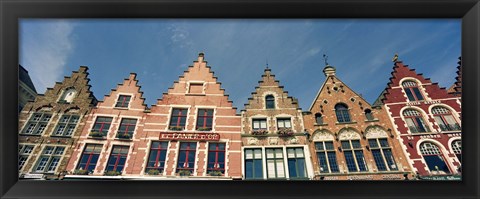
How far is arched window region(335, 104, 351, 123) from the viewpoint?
12.4 metres

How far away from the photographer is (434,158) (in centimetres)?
1089

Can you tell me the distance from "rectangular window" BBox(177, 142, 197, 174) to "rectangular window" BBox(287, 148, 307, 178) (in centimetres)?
427

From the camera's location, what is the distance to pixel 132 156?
1133cm

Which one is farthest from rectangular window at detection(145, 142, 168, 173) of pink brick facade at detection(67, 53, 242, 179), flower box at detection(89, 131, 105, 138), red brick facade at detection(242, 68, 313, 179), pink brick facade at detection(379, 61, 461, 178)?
pink brick facade at detection(379, 61, 461, 178)

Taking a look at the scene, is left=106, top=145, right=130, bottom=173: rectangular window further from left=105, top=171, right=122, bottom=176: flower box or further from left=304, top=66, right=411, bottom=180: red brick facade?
left=304, top=66, right=411, bottom=180: red brick facade

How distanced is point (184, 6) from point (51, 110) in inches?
477

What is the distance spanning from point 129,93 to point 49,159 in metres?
4.47

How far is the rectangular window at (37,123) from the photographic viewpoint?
11.6 m

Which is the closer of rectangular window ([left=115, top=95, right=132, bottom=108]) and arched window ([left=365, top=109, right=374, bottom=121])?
arched window ([left=365, top=109, right=374, bottom=121])

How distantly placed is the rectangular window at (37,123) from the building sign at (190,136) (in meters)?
5.54

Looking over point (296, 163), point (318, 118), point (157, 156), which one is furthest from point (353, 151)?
point (157, 156)
